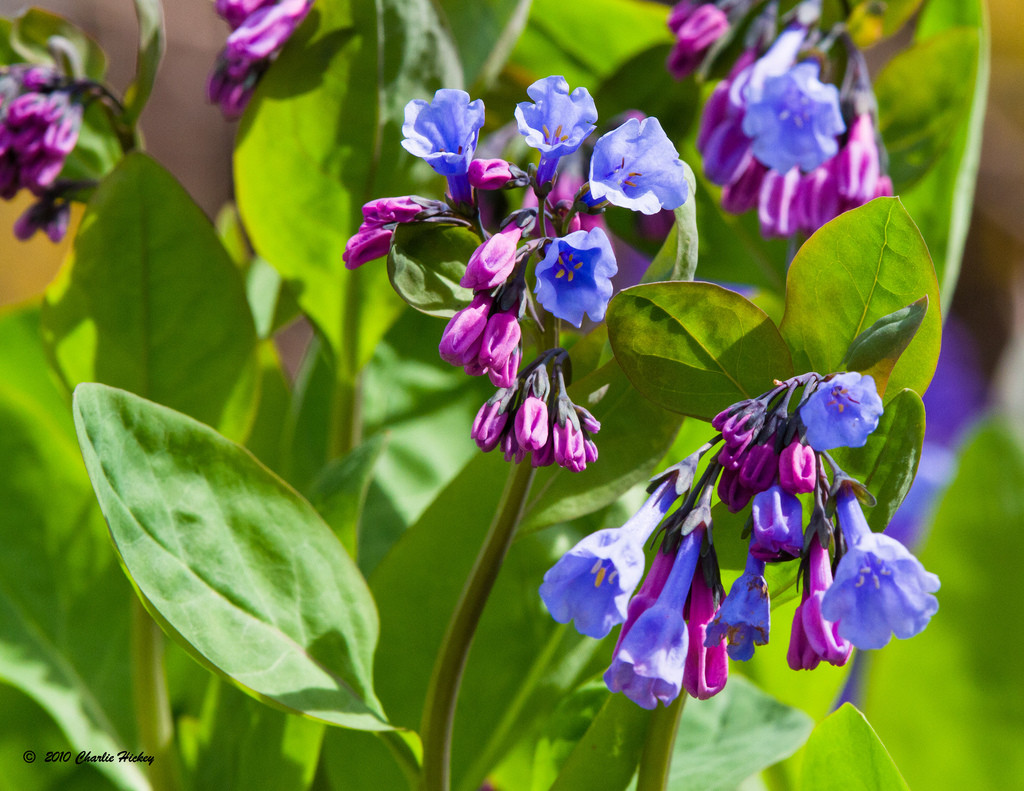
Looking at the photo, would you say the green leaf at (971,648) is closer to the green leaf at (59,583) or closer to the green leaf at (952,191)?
the green leaf at (952,191)

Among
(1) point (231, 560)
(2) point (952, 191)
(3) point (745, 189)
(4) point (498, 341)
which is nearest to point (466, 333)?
(4) point (498, 341)

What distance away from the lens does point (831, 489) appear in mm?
253

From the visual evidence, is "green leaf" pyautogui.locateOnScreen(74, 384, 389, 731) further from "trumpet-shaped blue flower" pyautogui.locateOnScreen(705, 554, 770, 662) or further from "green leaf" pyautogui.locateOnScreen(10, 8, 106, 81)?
"green leaf" pyautogui.locateOnScreen(10, 8, 106, 81)

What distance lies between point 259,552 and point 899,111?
0.35m

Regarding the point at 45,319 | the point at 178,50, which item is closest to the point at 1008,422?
the point at 45,319

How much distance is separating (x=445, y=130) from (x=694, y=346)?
0.09 metres

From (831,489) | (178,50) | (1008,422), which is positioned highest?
(831,489)

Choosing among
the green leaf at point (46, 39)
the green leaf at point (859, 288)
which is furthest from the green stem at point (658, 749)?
the green leaf at point (46, 39)

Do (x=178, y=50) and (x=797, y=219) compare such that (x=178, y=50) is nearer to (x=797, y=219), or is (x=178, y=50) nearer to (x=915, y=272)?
(x=797, y=219)

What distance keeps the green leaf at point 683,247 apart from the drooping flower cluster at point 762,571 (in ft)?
0.14

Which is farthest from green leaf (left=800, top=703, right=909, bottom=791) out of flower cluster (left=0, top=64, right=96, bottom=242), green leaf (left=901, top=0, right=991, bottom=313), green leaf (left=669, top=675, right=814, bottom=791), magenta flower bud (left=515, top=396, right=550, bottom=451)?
flower cluster (left=0, top=64, right=96, bottom=242)

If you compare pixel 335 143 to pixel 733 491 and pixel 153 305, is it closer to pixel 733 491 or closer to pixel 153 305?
pixel 153 305

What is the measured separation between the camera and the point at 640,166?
0.80 feet

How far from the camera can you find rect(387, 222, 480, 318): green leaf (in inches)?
10.4
